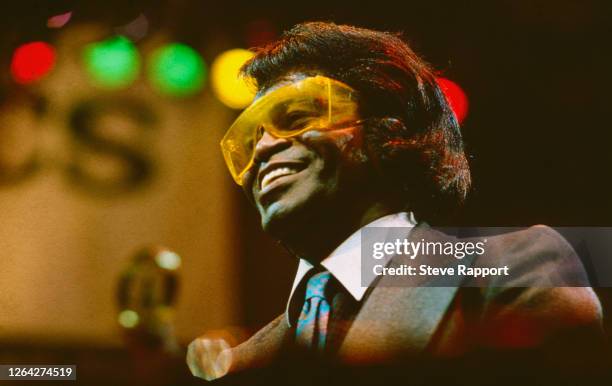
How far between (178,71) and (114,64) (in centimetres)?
24

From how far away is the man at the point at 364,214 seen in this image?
7.02 feet

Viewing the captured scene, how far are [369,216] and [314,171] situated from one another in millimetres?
226

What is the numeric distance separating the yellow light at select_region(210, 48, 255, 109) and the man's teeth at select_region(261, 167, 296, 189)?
278 mm

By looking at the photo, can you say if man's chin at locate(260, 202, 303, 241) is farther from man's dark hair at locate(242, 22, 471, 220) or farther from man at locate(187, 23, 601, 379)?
man's dark hair at locate(242, 22, 471, 220)

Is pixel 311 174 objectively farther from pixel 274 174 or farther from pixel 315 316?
pixel 315 316

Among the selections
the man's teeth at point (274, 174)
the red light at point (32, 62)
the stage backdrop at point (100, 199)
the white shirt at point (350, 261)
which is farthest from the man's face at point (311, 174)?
the red light at point (32, 62)

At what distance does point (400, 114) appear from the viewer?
2277mm

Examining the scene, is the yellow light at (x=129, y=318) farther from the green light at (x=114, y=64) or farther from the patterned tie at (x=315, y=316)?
the green light at (x=114, y=64)

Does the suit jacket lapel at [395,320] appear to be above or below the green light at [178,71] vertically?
below

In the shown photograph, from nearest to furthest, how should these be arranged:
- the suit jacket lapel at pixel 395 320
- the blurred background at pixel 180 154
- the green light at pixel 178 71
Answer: the suit jacket lapel at pixel 395 320 → the blurred background at pixel 180 154 → the green light at pixel 178 71

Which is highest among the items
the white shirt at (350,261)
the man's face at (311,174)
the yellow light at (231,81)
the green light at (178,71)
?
the green light at (178,71)

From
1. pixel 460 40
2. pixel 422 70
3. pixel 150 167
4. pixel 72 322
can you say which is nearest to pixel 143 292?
pixel 72 322

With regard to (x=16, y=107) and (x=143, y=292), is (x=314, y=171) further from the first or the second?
(x=16, y=107)

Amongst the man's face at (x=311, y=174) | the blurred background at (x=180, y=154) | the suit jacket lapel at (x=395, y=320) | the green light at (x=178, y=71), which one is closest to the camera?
the suit jacket lapel at (x=395, y=320)
